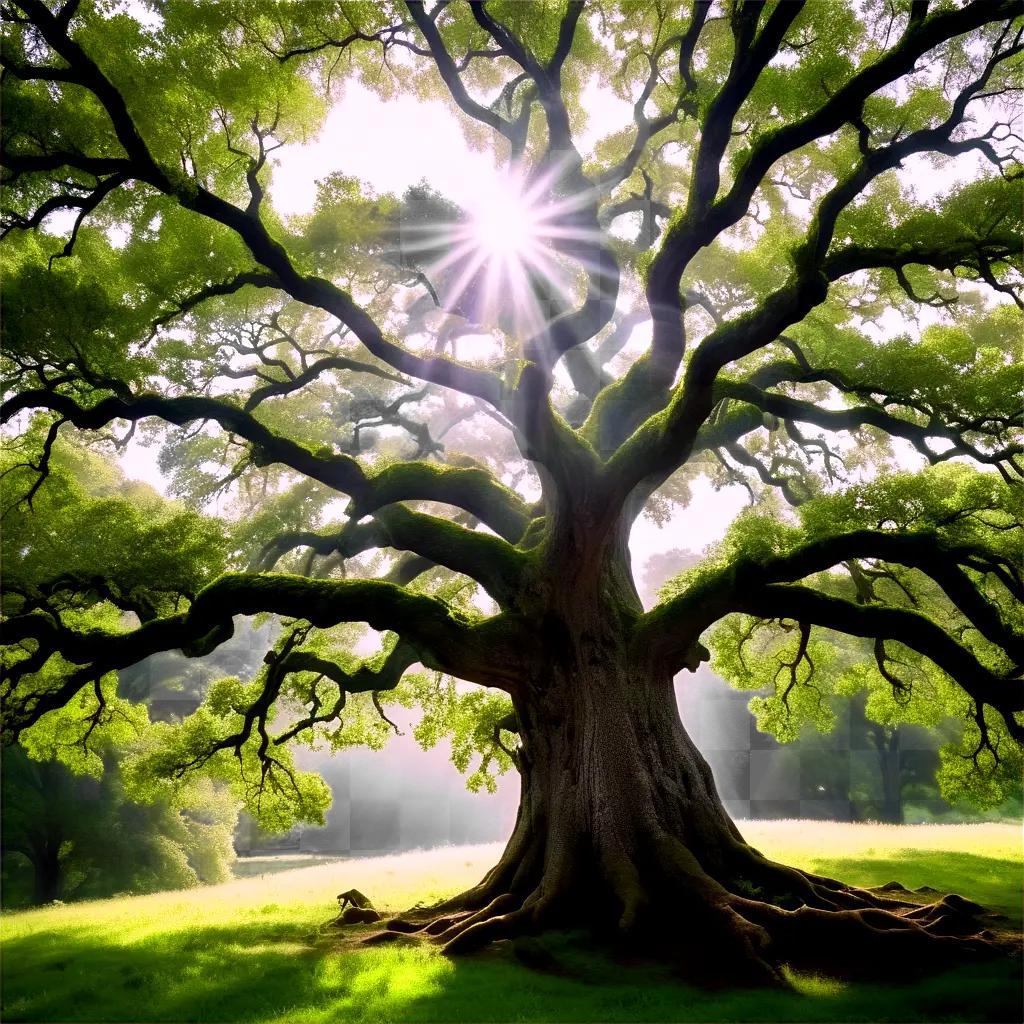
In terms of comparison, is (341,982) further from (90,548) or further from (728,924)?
(90,548)

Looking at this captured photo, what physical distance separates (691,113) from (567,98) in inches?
140

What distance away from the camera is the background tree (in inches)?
312

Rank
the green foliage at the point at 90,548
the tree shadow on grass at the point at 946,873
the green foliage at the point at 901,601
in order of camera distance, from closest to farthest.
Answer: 1. the green foliage at the point at 901,601
2. the green foliage at the point at 90,548
3. the tree shadow on grass at the point at 946,873

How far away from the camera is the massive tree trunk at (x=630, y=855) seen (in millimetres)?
7320

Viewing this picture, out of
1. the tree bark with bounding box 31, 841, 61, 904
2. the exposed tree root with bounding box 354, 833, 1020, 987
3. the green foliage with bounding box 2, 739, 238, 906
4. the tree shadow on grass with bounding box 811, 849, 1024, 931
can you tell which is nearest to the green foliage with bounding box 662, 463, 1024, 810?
the tree shadow on grass with bounding box 811, 849, 1024, 931

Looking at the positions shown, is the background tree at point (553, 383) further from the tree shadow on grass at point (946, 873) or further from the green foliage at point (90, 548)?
the tree shadow on grass at point (946, 873)

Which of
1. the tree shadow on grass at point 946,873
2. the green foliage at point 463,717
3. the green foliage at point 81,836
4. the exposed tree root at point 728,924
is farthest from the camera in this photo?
the green foliage at point 81,836

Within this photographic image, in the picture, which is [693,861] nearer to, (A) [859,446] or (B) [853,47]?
(B) [853,47]

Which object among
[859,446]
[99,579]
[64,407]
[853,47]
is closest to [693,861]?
[99,579]

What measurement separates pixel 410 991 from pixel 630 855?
3.01 meters

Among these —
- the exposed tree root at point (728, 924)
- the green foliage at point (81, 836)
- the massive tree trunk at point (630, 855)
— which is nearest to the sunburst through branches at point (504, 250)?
the massive tree trunk at point (630, 855)

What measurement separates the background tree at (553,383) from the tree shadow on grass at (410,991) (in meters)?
0.64

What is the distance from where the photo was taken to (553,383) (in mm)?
10125

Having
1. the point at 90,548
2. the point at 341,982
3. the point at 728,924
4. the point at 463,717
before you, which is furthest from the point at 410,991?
the point at 90,548
